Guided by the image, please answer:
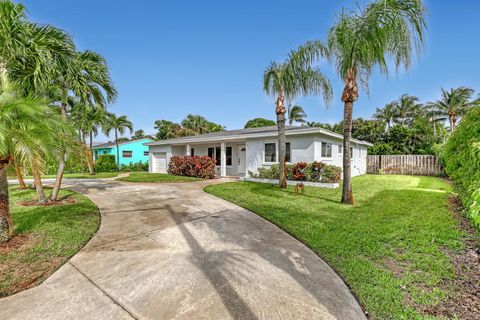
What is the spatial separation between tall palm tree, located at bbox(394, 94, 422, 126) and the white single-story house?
66.6 ft

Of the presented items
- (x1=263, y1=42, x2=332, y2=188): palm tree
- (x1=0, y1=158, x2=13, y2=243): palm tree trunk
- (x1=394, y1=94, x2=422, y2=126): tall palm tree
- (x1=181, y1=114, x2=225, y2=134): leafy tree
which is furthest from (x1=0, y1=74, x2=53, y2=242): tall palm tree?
(x1=394, y1=94, x2=422, y2=126): tall palm tree

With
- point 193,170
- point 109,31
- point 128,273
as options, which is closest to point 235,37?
point 109,31

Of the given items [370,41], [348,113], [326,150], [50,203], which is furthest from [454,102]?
[50,203]

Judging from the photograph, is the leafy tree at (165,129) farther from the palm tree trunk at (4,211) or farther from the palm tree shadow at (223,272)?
the palm tree shadow at (223,272)

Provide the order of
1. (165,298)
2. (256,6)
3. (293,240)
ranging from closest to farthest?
(165,298) → (293,240) → (256,6)

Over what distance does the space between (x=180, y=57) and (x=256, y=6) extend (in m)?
6.21

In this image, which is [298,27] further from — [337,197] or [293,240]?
[293,240]

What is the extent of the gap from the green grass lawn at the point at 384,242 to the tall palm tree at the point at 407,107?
107 ft

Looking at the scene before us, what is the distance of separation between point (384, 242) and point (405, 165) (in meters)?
18.8

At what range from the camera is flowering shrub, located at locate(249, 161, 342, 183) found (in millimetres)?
11195

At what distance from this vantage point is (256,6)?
10734 mm

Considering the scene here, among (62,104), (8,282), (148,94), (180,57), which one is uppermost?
(180,57)

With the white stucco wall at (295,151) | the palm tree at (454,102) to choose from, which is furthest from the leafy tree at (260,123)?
the palm tree at (454,102)

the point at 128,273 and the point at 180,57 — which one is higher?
the point at 180,57
